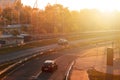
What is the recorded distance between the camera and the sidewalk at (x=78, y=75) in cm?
3553

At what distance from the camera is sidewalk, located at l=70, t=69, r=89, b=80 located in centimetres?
3553

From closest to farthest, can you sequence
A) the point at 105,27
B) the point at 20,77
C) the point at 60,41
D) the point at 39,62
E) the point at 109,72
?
the point at 20,77, the point at 109,72, the point at 39,62, the point at 60,41, the point at 105,27

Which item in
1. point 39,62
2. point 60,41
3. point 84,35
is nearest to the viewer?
point 39,62

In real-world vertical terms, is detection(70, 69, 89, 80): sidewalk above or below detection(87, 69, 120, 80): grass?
above

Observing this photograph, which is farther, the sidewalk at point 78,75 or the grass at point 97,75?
the grass at point 97,75

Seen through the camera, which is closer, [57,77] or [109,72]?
[57,77]

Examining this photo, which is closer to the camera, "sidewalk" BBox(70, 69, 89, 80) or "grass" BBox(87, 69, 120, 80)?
"sidewalk" BBox(70, 69, 89, 80)

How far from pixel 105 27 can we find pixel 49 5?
40.0m

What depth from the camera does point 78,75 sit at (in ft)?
124

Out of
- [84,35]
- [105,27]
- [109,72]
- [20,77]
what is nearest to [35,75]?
[20,77]

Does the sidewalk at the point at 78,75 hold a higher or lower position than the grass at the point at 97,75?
higher

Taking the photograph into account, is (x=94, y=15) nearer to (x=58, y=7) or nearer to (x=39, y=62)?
(x=58, y=7)

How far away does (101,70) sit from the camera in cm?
4306

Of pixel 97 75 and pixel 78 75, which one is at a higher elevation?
pixel 78 75
